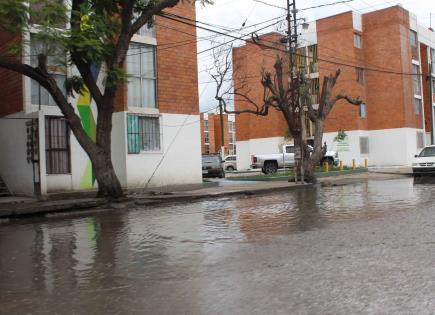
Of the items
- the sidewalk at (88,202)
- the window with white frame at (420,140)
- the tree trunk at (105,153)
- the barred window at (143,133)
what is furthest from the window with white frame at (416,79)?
the tree trunk at (105,153)

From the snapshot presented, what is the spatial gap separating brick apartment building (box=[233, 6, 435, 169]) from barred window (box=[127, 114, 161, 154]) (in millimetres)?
25246

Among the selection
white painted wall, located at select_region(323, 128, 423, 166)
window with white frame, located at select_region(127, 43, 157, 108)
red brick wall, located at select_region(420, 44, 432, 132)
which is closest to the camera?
window with white frame, located at select_region(127, 43, 157, 108)

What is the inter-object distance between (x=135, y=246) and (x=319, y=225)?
3667 mm

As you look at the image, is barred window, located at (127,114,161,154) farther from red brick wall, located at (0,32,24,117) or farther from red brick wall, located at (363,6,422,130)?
red brick wall, located at (363,6,422,130)

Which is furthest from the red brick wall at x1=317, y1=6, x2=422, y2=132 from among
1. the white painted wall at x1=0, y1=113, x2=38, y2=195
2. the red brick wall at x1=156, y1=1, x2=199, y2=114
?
the white painted wall at x1=0, y1=113, x2=38, y2=195

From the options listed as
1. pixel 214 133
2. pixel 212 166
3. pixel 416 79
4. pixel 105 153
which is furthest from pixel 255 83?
pixel 214 133

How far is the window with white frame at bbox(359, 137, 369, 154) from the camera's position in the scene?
159ft

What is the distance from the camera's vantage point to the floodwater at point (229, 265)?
16.8 ft

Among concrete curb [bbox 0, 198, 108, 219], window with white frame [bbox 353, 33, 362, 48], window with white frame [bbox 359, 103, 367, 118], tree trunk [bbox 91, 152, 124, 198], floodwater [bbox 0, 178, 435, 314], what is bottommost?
floodwater [bbox 0, 178, 435, 314]

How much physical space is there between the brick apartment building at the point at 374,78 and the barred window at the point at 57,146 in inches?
1116

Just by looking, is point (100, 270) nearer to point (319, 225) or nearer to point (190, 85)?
point (319, 225)

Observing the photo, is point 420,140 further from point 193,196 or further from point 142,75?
point 193,196

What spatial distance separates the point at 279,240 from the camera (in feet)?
28.3

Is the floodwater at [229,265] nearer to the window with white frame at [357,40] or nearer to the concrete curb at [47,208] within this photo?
the concrete curb at [47,208]
